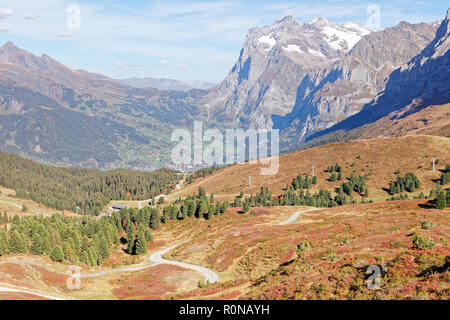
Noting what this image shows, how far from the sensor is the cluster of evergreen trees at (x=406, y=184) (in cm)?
16600

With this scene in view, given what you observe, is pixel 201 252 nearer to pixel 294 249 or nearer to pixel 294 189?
pixel 294 249

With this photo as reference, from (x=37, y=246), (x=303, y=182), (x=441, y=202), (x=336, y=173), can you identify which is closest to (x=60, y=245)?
(x=37, y=246)

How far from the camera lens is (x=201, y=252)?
9206cm

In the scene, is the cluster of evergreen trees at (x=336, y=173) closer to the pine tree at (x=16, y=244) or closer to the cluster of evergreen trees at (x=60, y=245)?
the cluster of evergreen trees at (x=60, y=245)

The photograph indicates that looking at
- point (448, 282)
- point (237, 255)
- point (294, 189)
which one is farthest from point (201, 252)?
point (294, 189)

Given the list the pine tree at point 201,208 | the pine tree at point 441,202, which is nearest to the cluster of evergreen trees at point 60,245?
the pine tree at point 201,208

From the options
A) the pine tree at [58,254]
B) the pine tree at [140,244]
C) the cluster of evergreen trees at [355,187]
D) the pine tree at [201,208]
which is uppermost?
the cluster of evergreen trees at [355,187]

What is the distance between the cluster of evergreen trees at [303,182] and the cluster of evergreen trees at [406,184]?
38.9 m

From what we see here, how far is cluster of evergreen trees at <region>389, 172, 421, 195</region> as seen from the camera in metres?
166

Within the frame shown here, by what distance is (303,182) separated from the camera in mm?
189875

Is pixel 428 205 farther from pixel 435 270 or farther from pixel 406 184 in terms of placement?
pixel 406 184
